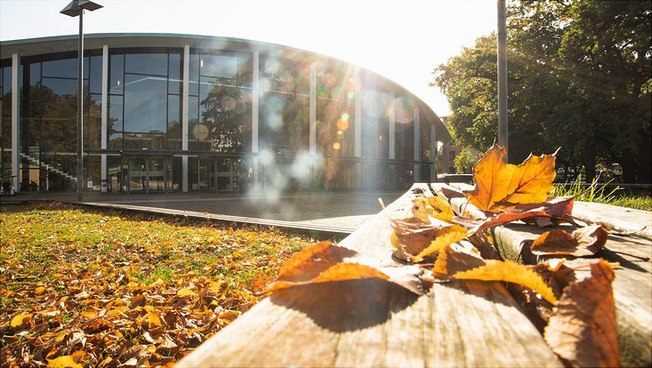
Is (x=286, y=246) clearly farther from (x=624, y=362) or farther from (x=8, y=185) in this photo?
(x=8, y=185)

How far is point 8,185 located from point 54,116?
22.4 ft

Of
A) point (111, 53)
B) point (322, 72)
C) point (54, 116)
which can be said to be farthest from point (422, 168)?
point (54, 116)

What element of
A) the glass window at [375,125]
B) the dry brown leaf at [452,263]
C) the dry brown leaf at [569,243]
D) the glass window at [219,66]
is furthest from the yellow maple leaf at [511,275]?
the glass window at [375,125]

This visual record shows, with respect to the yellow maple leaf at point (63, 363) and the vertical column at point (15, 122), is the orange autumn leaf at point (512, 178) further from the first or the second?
the vertical column at point (15, 122)

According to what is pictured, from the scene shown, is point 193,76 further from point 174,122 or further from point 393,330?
point 393,330

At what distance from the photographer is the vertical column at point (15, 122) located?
95.8 ft

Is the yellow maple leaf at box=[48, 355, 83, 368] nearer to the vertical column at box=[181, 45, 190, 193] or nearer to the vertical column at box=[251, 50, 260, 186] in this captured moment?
the vertical column at box=[181, 45, 190, 193]

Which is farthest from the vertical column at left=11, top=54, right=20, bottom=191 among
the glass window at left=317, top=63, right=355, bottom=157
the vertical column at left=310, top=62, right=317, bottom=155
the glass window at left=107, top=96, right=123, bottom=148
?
the glass window at left=317, top=63, right=355, bottom=157

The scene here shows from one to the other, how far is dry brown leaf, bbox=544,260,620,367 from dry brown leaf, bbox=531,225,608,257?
0.38 metres

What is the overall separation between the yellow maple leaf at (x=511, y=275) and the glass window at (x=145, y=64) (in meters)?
33.0

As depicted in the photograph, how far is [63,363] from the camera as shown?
2.07 meters

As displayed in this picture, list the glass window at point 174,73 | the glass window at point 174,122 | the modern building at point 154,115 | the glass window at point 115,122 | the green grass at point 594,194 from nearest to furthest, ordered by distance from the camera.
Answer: the green grass at point 594,194 → the modern building at point 154,115 → the glass window at point 115,122 → the glass window at point 174,122 → the glass window at point 174,73

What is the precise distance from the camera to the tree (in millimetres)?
18688

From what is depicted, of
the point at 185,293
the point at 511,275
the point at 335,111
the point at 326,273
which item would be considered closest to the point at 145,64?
the point at 335,111
